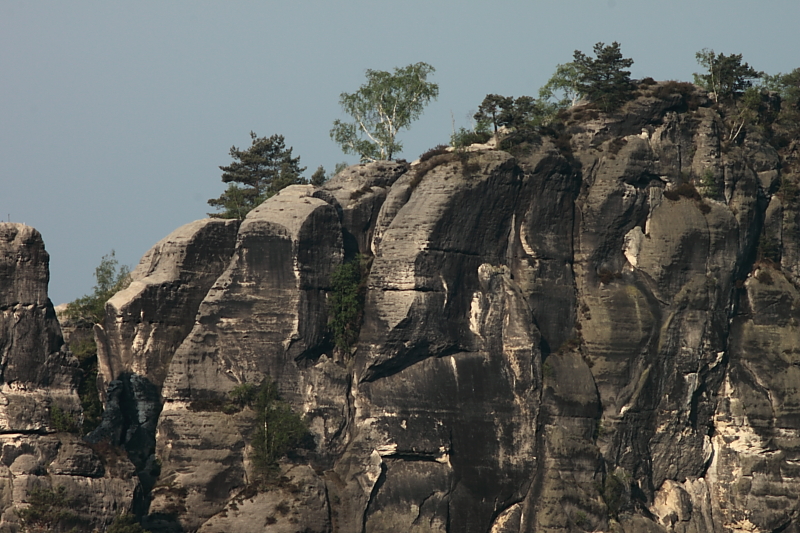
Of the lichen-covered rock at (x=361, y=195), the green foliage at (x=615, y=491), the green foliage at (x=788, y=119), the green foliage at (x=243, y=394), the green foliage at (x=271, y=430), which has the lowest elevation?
the green foliage at (x=615, y=491)

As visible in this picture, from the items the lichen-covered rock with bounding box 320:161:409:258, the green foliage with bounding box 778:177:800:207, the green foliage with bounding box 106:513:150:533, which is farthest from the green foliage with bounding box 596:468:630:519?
the green foliage with bounding box 106:513:150:533

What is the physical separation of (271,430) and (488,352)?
1108cm

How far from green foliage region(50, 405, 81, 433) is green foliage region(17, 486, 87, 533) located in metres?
2.62

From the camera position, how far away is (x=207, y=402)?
81.1 meters

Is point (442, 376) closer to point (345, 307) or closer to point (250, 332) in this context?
point (345, 307)

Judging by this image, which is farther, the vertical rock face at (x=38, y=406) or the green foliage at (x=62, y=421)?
the green foliage at (x=62, y=421)

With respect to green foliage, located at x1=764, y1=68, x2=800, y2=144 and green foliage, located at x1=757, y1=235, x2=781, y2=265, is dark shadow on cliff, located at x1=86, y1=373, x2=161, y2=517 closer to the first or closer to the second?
green foliage, located at x1=757, y1=235, x2=781, y2=265

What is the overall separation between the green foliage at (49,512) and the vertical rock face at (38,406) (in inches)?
8.7

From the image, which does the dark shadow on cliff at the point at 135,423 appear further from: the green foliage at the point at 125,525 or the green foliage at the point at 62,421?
the green foliage at the point at 62,421

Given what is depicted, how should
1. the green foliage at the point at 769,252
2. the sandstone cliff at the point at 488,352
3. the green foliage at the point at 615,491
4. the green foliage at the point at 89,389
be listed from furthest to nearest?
the green foliage at the point at 769,252 → the green foliage at the point at 89,389 → the green foliage at the point at 615,491 → the sandstone cliff at the point at 488,352

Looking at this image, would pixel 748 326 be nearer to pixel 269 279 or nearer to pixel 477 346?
pixel 477 346

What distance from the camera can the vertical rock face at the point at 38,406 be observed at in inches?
2744

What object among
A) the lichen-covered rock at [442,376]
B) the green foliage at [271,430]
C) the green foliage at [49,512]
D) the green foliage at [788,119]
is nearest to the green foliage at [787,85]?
the green foliage at [788,119]

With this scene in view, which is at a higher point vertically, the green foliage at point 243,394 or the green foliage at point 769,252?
the green foliage at point 769,252
